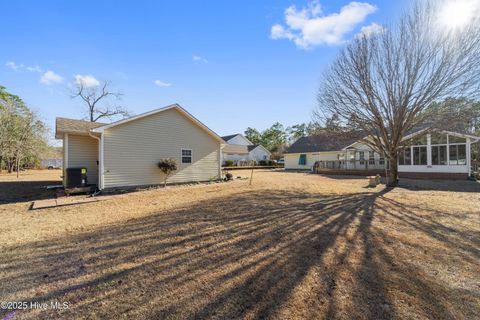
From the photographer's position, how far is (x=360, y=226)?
17.3 feet

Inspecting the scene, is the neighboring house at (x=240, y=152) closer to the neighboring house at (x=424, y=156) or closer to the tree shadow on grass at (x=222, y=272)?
the neighboring house at (x=424, y=156)

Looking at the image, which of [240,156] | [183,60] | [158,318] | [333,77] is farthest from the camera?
[240,156]

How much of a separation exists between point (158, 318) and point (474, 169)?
84.5ft

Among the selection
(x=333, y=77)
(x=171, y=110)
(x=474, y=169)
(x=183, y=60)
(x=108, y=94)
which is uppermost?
(x=108, y=94)

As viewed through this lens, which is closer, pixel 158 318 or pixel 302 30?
pixel 158 318

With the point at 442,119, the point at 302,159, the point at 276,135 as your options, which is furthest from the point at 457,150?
the point at 276,135

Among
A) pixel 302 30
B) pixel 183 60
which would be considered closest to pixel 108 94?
pixel 183 60

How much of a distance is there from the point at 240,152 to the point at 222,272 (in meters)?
40.3

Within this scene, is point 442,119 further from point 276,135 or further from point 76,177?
point 276,135

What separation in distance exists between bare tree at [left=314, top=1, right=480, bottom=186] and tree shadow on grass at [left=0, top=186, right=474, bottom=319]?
7.54 metres

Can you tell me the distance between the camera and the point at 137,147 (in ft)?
38.8

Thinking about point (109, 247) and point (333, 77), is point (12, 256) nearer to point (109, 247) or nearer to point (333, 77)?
point (109, 247)

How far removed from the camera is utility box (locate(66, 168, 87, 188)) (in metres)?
10.6

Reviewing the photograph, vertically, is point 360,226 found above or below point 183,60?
below
